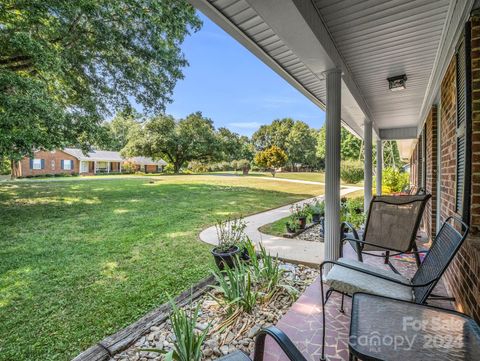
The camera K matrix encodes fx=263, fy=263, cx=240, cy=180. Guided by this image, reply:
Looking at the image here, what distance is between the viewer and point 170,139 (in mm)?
25422

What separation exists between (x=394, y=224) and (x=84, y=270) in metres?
4.19

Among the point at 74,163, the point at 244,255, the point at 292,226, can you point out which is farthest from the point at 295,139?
the point at 244,255

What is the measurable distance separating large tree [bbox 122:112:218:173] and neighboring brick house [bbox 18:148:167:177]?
418 centimetres

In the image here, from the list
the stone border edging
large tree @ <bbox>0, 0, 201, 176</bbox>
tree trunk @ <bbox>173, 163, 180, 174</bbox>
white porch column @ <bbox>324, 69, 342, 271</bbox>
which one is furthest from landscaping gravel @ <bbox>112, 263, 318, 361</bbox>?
tree trunk @ <bbox>173, 163, 180, 174</bbox>

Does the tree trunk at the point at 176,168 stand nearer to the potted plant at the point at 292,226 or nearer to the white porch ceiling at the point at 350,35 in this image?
the potted plant at the point at 292,226

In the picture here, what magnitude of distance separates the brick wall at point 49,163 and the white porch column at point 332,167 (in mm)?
28578

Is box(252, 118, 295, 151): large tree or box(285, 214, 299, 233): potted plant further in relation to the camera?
box(252, 118, 295, 151): large tree

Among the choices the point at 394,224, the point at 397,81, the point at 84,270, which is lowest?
the point at 84,270

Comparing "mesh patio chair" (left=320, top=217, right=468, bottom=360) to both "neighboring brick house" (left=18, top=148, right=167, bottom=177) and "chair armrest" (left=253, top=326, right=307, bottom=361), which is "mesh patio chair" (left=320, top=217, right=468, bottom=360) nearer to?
"chair armrest" (left=253, top=326, right=307, bottom=361)

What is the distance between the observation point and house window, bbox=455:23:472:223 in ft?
6.20

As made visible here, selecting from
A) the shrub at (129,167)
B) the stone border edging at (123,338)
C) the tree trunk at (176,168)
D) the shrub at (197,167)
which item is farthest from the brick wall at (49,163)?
the stone border edging at (123,338)

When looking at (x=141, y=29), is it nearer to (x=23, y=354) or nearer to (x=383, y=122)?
(x=383, y=122)

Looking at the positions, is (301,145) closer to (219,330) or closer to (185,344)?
(219,330)

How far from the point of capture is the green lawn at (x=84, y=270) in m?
2.44
